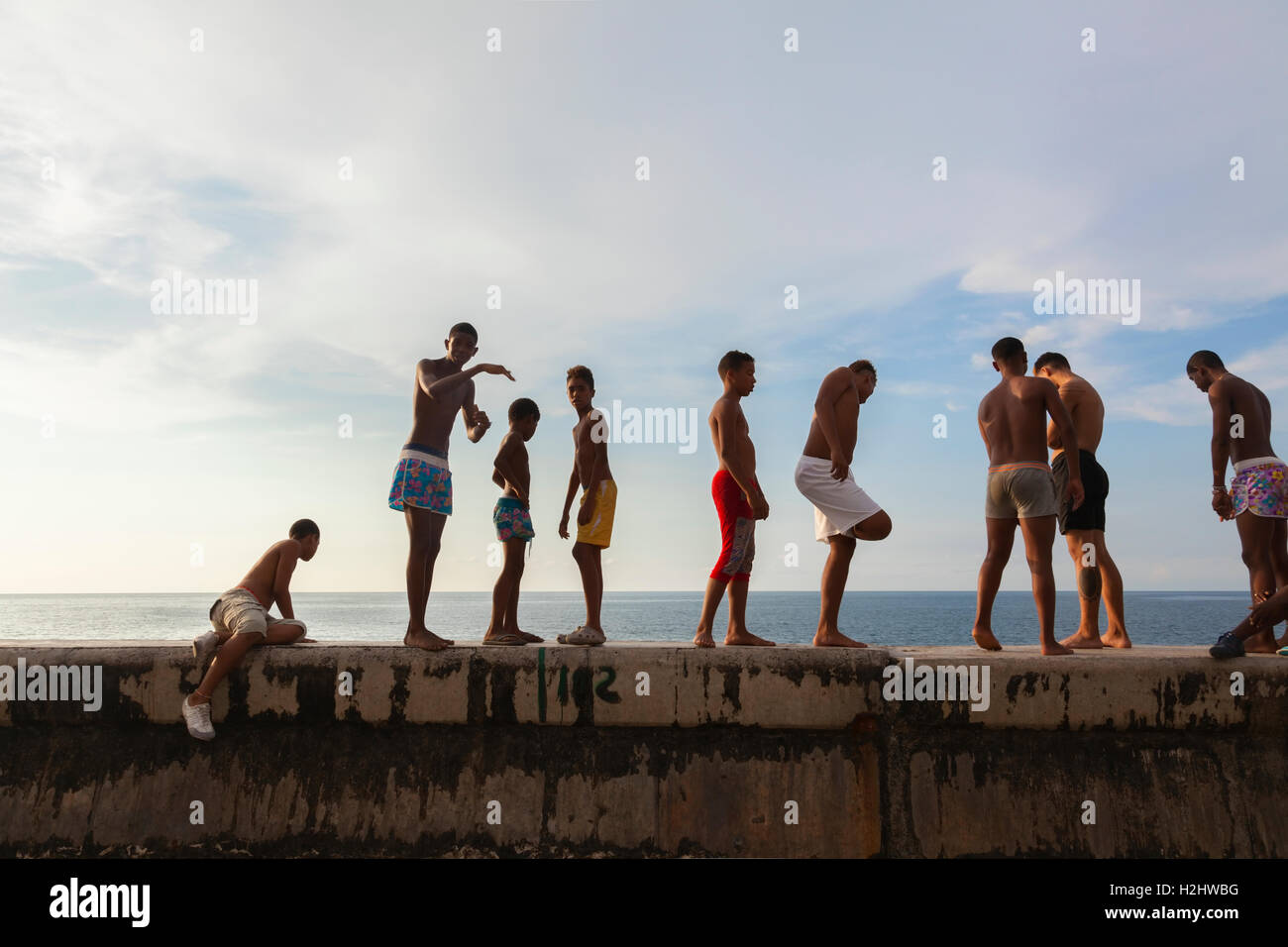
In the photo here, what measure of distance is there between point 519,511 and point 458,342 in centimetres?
115

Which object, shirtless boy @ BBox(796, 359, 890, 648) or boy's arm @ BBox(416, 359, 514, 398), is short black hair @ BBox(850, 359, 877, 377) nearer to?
shirtless boy @ BBox(796, 359, 890, 648)

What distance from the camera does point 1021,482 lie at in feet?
15.0

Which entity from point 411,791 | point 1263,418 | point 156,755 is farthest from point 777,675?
point 1263,418

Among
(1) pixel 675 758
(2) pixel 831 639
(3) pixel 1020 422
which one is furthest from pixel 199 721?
(3) pixel 1020 422

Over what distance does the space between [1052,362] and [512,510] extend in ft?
13.8

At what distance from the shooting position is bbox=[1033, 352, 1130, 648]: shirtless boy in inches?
201

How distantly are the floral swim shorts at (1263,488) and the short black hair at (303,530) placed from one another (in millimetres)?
6123

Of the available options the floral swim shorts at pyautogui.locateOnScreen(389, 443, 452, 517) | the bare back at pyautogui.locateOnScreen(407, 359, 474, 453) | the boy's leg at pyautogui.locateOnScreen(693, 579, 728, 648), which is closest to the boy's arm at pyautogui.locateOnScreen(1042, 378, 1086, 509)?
the boy's leg at pyautogui.locateOnScreen(693, 579, 728, 648)

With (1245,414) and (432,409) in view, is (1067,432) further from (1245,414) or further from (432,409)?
(432,409)

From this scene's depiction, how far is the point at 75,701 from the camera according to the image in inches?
154

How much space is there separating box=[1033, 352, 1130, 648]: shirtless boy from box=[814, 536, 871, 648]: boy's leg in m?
1.62

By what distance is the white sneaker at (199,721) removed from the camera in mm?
3746

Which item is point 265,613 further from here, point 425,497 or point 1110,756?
point 1110,756

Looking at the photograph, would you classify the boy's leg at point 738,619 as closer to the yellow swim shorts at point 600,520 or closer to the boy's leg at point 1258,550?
the yellow swim shorts at point 600,520
